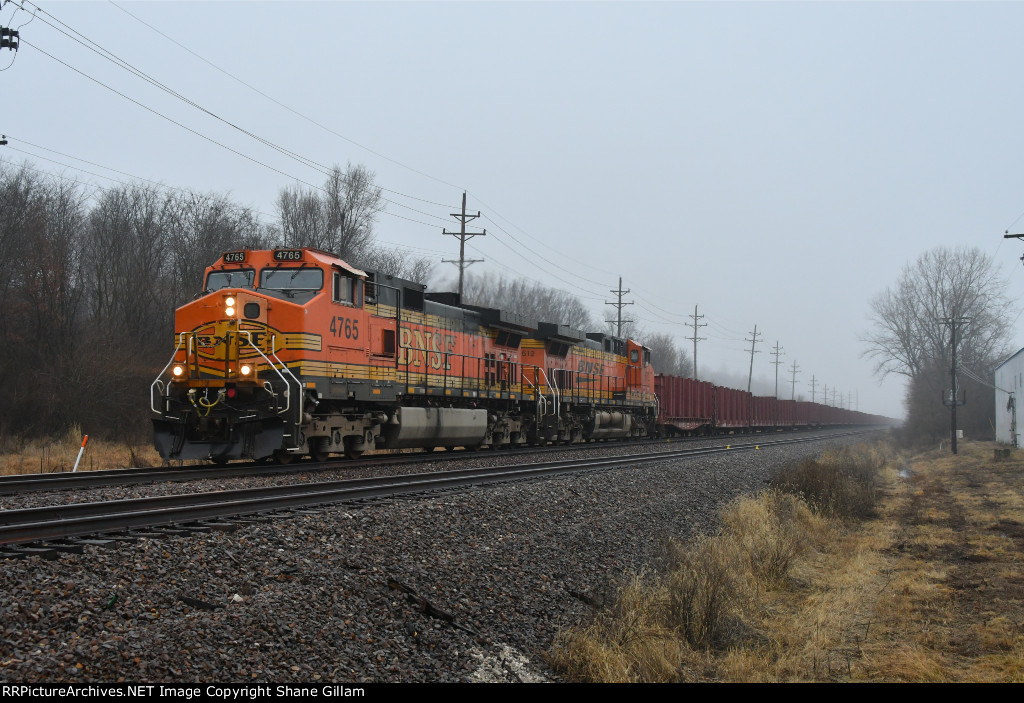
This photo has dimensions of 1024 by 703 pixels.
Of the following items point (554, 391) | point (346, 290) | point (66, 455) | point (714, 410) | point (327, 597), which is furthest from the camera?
point (714, 410)

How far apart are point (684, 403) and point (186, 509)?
32.2 metres

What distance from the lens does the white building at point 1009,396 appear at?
39969 mm

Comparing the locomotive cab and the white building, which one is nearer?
the locomotive cab

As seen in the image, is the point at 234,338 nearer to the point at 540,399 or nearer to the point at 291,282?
the point at 291,282

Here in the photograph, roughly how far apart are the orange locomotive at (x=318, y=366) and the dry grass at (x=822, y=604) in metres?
6.78

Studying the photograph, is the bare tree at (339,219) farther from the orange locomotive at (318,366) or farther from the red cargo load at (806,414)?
the red cargo load at (806,414)

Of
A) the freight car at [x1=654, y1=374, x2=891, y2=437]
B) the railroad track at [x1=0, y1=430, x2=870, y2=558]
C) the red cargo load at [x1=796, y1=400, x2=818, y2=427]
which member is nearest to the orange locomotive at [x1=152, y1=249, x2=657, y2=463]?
the railroad track at [x1=0, y1=430, x2=870, y2=558]

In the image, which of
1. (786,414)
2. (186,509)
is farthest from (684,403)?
(186,509)

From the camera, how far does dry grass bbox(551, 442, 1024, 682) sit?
761 cm

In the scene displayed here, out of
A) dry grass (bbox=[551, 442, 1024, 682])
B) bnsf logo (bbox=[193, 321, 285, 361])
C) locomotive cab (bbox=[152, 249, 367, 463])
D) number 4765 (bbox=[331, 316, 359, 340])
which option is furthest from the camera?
number 4765 (bbox=[331, 316, 359, 340])

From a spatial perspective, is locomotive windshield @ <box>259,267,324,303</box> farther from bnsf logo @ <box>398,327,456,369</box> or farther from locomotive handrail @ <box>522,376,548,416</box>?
locomotive handrail @ <box>522,376,548,416</box>

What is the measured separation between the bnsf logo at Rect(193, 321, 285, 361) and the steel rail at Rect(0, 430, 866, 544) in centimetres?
317

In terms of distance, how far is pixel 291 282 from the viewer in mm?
14531

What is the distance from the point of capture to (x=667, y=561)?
10297 mm
